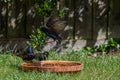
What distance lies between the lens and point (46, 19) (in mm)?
9273

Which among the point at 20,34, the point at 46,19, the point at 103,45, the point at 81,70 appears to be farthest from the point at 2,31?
the point at 81,70

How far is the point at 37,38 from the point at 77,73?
8.06 ft

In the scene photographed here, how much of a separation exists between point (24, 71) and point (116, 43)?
3197 mm

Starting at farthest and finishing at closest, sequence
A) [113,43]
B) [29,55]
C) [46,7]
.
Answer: [113,43], [46,7], [29,55]

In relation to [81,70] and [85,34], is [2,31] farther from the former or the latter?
[81,70]

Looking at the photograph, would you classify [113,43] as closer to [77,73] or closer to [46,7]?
[46,7]

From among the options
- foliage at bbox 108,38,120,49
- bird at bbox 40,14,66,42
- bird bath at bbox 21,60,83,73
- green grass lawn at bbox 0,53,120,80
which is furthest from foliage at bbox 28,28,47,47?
bird bath at bbox 21,60,83,73

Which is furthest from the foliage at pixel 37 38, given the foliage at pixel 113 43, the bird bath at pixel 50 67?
the bird bath at pixel 50 67

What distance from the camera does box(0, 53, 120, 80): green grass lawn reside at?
6184 mm

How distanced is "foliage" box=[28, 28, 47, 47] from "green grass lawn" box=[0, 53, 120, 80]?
378mm

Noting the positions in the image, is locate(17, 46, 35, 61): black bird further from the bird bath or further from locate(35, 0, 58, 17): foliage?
locate(35, 0, 58, 17): foliage

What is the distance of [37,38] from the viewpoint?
348 inches

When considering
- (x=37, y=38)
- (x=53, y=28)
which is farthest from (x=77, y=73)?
(x=37, y=38)

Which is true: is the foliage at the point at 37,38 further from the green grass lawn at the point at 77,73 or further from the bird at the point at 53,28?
the green grass lawn at the point at 77,73
